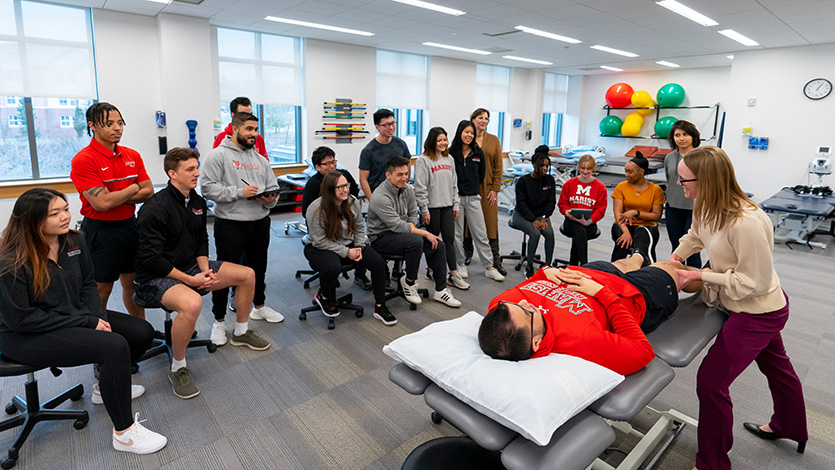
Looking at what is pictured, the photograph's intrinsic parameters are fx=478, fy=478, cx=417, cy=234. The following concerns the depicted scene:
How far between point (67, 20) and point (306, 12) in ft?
8.92

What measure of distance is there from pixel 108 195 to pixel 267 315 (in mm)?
1284

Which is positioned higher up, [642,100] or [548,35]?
[548,35]

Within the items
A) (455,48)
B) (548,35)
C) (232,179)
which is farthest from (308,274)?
(455,48)

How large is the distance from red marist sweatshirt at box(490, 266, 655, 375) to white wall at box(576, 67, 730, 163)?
10.8 meters

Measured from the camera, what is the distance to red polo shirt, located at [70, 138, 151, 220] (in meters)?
2.39

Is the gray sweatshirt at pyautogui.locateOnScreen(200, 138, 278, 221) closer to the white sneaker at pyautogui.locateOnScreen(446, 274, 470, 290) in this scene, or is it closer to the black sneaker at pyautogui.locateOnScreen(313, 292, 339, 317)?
the black sneaker at pyautogui.locateOnScreen(313, 292, 339, 317)

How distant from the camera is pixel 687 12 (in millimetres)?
5402

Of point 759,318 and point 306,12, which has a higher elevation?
point 306,12

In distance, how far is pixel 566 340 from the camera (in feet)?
5.01

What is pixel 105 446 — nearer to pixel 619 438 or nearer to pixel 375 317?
pixel 375 317

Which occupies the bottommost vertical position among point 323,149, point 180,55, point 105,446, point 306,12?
point 105,446

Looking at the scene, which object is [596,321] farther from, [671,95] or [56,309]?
[671,95]

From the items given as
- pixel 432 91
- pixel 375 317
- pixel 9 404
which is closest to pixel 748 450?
pixel 375 317

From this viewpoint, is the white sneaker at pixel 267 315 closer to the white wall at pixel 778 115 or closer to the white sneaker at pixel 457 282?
the white sneaker at pixel 457 282
